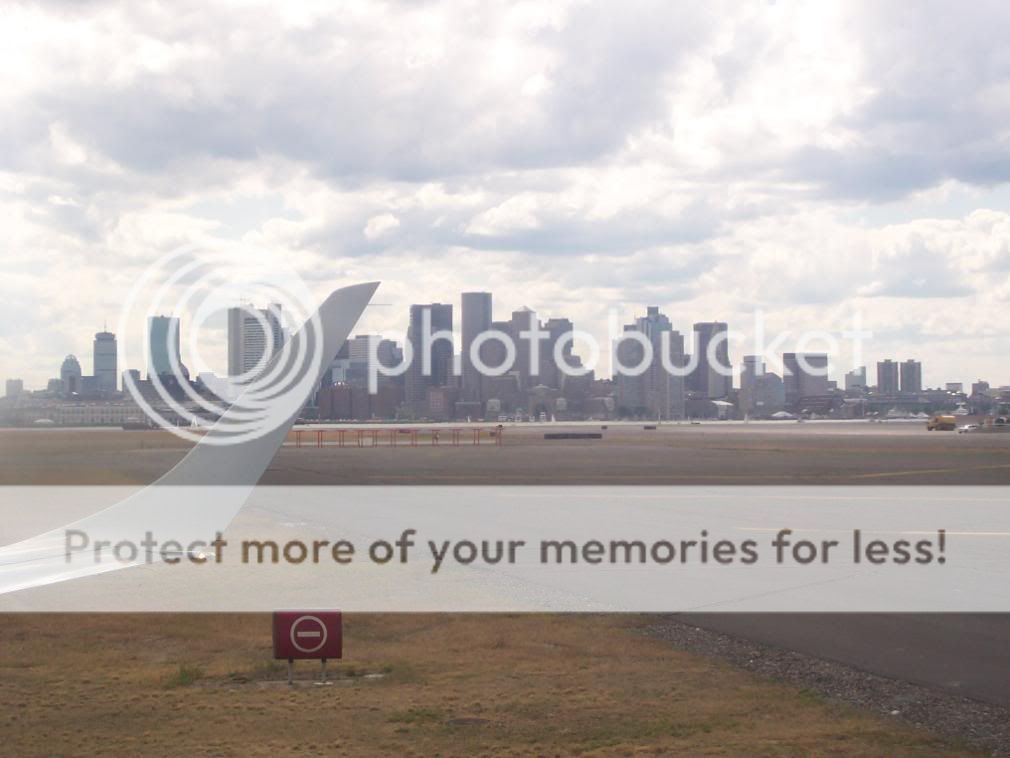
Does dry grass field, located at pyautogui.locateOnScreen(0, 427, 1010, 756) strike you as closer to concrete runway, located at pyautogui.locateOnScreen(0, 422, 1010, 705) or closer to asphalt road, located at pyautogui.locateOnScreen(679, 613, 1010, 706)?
asphalt road, located at pyautogui.locateOnScreen(679, 613, 1010, 706)

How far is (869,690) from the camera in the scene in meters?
10.3

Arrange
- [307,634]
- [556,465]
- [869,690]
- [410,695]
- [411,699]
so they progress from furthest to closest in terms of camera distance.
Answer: [556,465] → [307,634] → [869,690] → [410,695] → [411,699]

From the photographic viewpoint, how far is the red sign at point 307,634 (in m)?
10.5

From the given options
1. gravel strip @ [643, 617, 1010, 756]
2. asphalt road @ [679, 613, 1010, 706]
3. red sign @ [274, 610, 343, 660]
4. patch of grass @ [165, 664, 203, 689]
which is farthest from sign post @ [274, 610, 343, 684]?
asphalt road @ [679, 613, 1010, 706]

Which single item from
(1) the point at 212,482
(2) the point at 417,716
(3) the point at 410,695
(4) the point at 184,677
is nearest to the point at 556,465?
(4) the point at 184,677

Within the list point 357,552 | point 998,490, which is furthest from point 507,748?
point 998,490

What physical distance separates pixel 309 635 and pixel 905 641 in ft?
24.2

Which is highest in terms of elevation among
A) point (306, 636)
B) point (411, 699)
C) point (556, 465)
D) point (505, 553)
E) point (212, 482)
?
point (212, 482)

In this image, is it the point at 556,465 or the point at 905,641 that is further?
the point at 556,465

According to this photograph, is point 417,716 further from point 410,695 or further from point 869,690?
point 869,690

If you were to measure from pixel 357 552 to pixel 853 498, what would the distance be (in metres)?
17.2

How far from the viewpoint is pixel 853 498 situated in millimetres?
30312

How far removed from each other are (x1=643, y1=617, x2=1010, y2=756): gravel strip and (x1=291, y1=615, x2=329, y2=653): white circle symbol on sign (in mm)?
4480

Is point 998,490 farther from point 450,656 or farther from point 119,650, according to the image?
point 119,650
